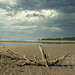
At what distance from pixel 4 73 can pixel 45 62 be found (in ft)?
10.3

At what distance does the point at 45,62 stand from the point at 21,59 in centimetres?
241

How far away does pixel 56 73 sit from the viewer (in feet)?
25.3

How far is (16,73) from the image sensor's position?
24.5 ft

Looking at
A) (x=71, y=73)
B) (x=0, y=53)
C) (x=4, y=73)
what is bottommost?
(x=71, y=73)

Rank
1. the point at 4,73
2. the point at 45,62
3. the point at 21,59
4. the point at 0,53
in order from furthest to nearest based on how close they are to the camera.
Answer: the point at 21,59 < the point at 0,53 < the point at 45,62 < the point at 4,73

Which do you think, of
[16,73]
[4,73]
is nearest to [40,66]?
[16,73]

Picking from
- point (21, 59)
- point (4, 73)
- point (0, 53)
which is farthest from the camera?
point (21, 59)

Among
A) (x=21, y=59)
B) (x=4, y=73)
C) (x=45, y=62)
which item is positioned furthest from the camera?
(x=21, y=59)

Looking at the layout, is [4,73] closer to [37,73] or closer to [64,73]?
[37,73]

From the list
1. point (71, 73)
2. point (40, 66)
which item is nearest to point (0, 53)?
point (40, 66)

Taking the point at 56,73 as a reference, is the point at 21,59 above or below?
above

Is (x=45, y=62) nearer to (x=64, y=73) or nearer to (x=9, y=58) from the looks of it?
(x=64, y=73)

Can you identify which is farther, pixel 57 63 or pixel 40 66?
pixel 57 63

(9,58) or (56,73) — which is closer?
(56,73)
